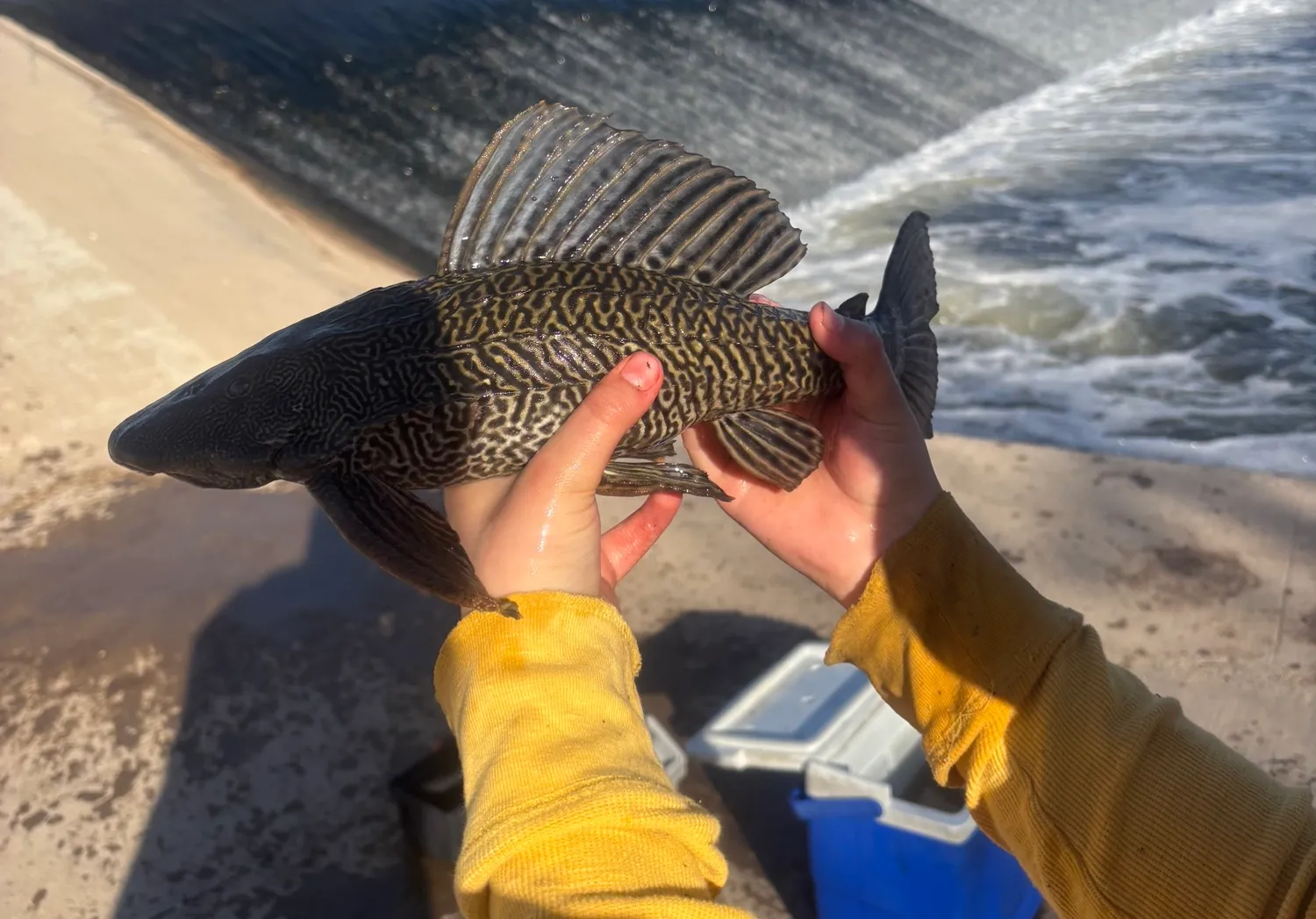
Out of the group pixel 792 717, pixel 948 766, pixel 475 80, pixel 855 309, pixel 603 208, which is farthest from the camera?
pixel 475 80

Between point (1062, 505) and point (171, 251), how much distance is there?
5248mm

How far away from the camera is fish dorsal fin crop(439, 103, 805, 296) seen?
8.08 ft

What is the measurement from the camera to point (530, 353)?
2.36m

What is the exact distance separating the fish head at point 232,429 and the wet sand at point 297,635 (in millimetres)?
1340

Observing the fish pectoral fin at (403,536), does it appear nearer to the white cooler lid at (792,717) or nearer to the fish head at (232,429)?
the fish head at (232,429)

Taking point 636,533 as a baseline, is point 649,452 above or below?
above

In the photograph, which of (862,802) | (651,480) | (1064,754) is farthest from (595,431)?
(862,802)

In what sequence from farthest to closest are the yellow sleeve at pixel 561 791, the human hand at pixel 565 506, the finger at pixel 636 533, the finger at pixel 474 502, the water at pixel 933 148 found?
the water at pixel 933 148 → the finger at pixel 636 533 → the finger at pixel 474 502 → the human hand at pixel 565 506 → the yellow sleeve at pixel 561 791

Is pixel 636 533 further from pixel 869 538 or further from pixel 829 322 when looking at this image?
pixel 829 322

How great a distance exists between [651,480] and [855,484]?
1.49 ft

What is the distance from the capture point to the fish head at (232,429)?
2.29 m

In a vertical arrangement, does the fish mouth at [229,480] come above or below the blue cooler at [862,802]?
above

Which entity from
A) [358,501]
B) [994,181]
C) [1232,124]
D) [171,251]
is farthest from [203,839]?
[1232,124]

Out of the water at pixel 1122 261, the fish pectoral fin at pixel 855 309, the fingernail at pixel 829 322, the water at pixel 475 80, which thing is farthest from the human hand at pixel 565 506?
the water at pixel 475 80
